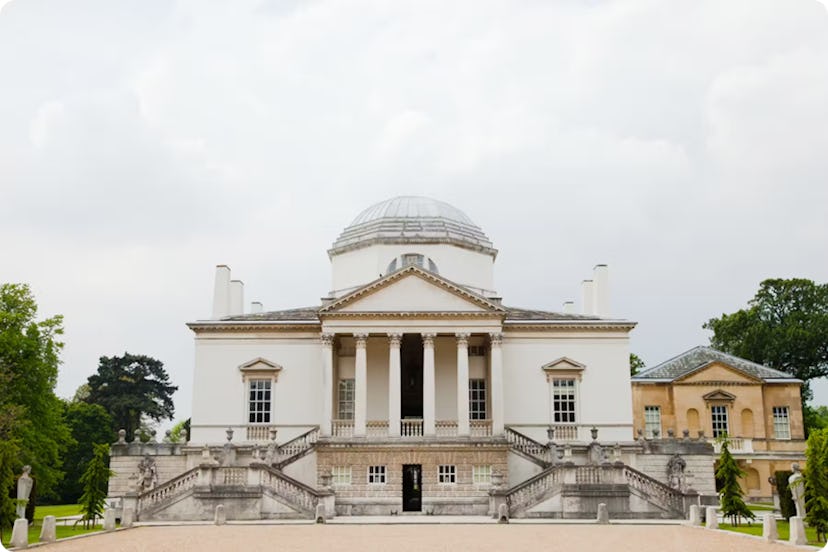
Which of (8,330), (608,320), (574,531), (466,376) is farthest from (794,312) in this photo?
(8,330)

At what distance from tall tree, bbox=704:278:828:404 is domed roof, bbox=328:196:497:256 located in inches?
1257

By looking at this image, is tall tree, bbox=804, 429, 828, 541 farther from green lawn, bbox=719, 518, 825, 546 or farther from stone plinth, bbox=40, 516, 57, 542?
stone plinth, bbox=40, 516, 57, 542

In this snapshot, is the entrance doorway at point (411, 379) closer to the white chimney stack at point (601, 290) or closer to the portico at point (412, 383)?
the portico at point (412, 383)

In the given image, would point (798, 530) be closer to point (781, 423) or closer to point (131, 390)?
point (781, 423)

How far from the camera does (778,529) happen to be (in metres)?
26.0

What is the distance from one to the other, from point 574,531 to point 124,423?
63.1 meters

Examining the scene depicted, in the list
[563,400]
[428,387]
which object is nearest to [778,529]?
[563,400]

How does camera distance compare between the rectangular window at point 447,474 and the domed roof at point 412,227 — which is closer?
the rectangular window at point 447,474

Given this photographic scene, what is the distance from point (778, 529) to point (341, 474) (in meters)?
17.3

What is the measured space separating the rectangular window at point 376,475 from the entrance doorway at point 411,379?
18.2ft

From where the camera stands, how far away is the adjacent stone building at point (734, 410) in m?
47.5

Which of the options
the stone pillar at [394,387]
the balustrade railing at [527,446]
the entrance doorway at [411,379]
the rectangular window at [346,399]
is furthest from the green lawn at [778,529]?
the rectangular window at [346,399]

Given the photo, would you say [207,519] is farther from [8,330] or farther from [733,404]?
[733,404]

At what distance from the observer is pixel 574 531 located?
25.1 meters
